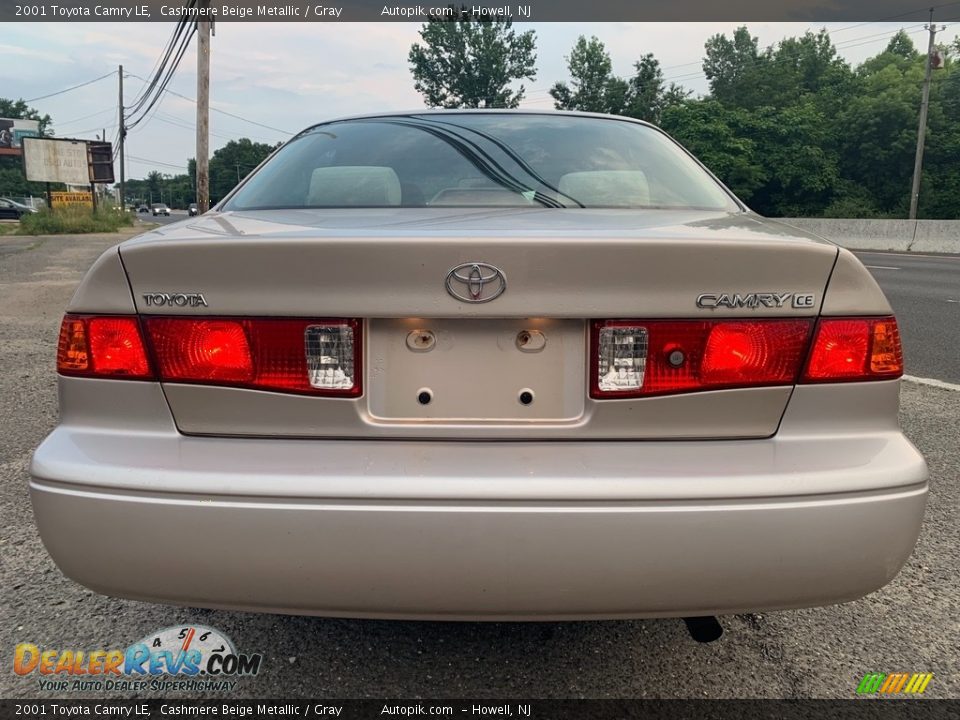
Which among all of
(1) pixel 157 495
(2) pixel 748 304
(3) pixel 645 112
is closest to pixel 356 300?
(1) pixel 157 495

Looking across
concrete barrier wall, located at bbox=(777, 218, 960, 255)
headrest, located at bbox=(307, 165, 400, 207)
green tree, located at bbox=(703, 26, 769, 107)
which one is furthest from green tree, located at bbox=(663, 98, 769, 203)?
headrest, located at bbox=(307, 165, 400, 207)

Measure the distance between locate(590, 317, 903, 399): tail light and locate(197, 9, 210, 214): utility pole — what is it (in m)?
17.3

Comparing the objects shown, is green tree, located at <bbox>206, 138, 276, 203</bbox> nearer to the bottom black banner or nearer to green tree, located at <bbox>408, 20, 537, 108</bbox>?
green tree, located at <bbox>408, 20, 537, 108</bbox>

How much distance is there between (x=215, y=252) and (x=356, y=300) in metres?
0.32

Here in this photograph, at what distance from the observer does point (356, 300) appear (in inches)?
59.0

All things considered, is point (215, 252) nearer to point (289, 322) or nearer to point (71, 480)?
point (289, 322)

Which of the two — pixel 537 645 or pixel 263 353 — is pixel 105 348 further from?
pixel 537 645

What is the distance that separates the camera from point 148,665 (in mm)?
1974

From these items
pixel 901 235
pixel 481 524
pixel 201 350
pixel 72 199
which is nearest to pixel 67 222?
pixel 72 199

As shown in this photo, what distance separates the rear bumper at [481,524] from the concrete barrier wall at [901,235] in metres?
21.5

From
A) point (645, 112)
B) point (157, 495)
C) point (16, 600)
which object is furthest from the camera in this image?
point (645, 112)

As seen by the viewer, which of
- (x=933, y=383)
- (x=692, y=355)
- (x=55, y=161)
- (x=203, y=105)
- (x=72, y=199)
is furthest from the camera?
(x=72, y=199)

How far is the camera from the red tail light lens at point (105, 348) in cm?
159

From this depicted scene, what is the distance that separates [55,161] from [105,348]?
1805 inches
